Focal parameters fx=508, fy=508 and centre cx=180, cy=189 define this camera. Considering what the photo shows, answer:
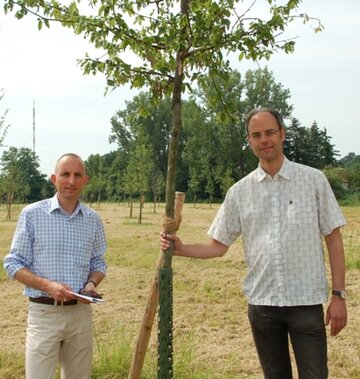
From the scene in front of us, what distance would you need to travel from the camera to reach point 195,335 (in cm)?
581

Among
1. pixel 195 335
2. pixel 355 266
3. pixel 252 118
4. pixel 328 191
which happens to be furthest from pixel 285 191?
pixel 355 266

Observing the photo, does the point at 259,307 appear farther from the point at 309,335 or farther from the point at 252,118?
the point at 252,118

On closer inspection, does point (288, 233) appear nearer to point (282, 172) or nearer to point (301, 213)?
point (301, 213)

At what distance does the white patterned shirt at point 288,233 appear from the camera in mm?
2814

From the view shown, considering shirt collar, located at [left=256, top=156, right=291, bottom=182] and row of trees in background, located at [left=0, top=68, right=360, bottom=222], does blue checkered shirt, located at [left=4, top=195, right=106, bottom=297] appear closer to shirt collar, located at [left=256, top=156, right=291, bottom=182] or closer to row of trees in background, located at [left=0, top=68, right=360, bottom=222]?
shirt collar, located at [left=256, top=156, right=291, bottom=182]

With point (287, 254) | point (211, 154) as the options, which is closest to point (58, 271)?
point (287, 254)

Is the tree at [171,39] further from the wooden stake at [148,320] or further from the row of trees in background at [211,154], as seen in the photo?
the row of trees in background at [211,154]

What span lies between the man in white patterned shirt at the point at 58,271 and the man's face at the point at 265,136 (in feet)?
3.52

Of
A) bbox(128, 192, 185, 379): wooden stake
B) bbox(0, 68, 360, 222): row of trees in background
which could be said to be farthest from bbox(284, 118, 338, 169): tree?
bbox(128, 192, 185, 379): wooden stake

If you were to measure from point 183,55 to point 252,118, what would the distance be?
2.05ft

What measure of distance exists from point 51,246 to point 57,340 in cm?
55

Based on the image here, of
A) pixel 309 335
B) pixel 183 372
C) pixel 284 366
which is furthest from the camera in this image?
pixel 183 372

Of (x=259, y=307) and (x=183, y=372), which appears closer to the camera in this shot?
(x=259, y=307)

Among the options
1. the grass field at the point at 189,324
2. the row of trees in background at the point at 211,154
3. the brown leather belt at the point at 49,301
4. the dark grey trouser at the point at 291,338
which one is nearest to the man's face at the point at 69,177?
the brown leather belt at the point at 49,301
